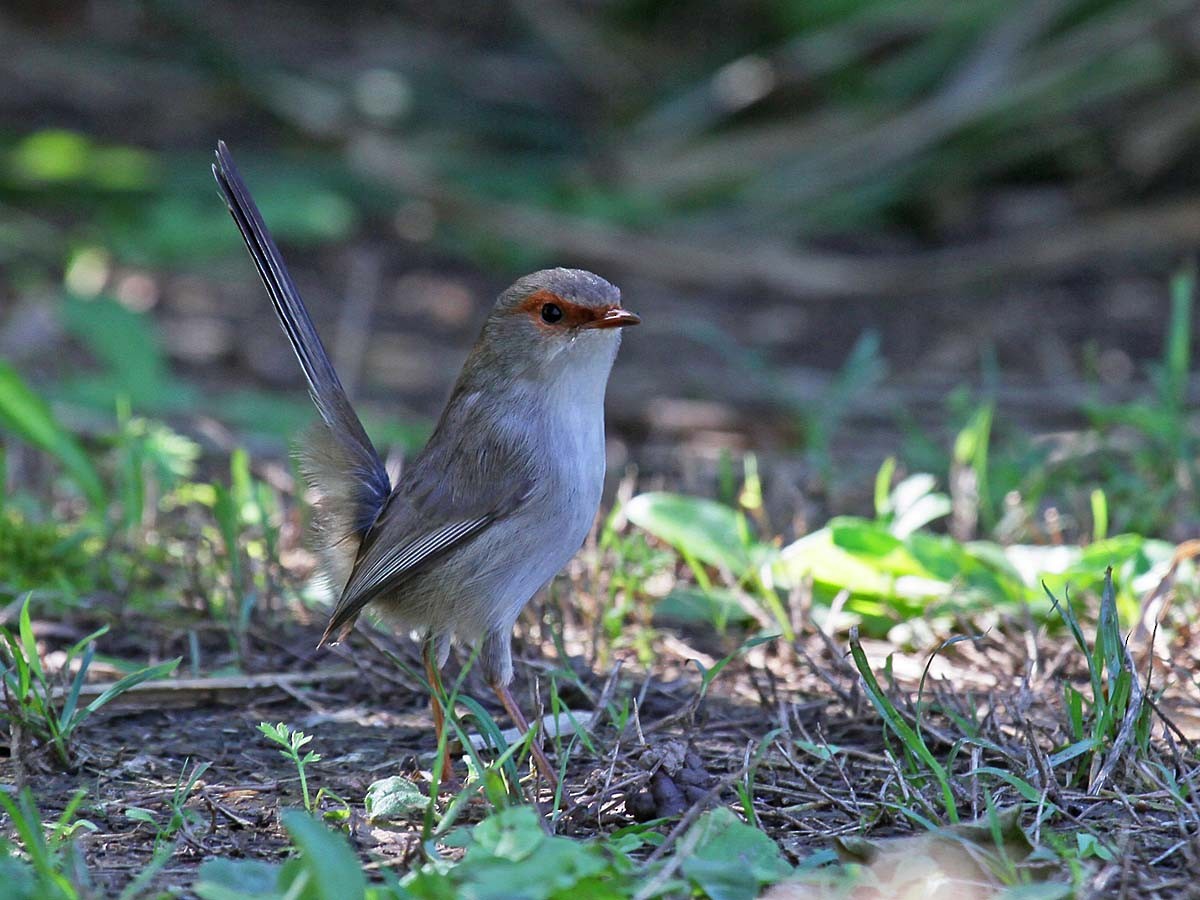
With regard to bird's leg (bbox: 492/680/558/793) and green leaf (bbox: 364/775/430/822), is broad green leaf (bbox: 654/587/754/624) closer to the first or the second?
bird's leg (bbox: 492/680/558/793)

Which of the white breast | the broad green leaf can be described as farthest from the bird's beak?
the broad green leaf

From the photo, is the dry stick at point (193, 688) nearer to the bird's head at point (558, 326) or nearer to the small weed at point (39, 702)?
the small weed at point (39, 702)

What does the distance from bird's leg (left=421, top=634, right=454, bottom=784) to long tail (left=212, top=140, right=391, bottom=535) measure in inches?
15.4

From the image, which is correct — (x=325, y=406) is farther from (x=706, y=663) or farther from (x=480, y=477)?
(x=706, y=663)

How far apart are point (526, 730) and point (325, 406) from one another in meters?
1.18

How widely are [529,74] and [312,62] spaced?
159 centimetres

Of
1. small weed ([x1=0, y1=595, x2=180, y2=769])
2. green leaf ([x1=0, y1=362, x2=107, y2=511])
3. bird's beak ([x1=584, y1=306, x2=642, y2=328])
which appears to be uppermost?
bird's beak ([x1=584, y1=306, x2=642, y2=328])

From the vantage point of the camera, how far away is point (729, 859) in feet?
8.76

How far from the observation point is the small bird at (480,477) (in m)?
3.71

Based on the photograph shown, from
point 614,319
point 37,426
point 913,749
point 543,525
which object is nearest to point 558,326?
point 614,319

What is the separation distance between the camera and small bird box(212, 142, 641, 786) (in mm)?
3711

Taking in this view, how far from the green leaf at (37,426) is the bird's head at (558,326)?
1.77 m

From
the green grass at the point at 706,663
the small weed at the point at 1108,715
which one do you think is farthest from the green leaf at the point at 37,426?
the small weed at the point at 1108,715

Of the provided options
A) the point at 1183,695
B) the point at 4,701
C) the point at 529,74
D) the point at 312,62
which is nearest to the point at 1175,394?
the point at 1183,695
